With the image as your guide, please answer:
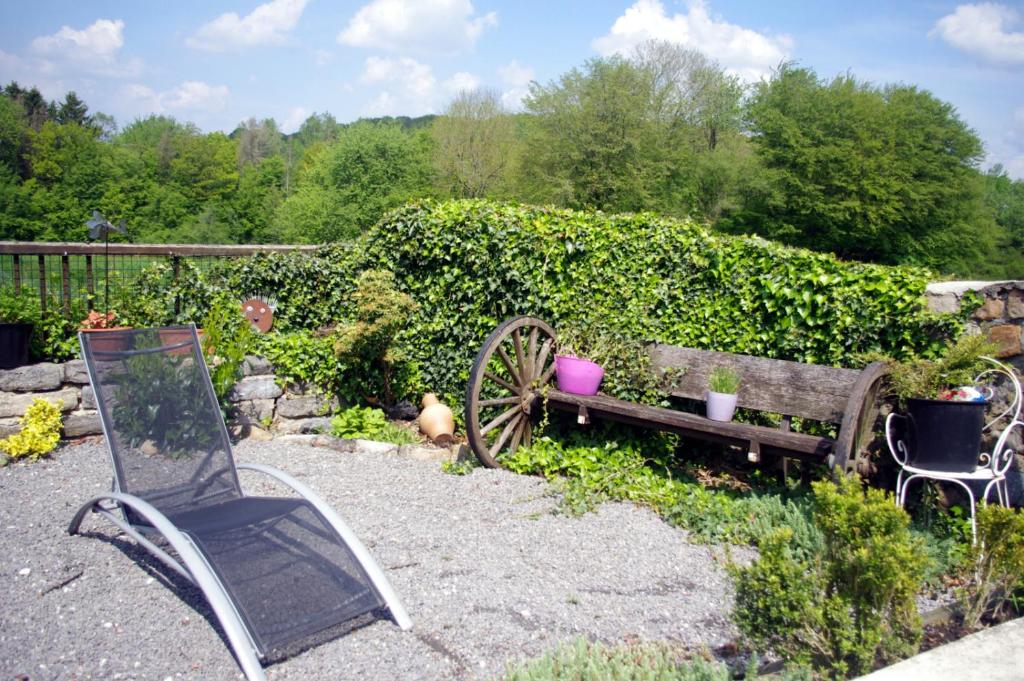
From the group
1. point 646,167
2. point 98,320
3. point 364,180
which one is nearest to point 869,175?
point 646,167

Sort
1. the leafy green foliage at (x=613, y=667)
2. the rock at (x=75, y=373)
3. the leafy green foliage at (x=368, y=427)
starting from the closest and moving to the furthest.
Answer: the leafy green foliage at (x=613, y=667), the rock at (x=75, y=373), the leafy green foliage at (x=368, y=427)

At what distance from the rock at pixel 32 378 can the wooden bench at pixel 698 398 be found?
9.64 ft

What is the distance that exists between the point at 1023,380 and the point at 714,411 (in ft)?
5.63

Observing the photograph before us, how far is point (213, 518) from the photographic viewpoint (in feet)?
10.1

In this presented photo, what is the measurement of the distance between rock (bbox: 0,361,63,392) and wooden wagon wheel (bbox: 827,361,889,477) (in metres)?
5.05

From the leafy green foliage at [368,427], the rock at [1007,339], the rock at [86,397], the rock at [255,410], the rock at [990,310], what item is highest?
the rock at [990,310]

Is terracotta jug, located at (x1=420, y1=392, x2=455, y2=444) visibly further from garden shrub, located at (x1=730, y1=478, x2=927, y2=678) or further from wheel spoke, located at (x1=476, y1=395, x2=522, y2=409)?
garden shrub, located at (x1=730, y1=478, x2=927, y2=678)

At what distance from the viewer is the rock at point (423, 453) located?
17.8 feet

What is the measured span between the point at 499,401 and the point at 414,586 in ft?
6.84

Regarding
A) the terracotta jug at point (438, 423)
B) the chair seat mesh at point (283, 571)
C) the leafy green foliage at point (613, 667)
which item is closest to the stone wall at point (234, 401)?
the terracotta jug at point (438, 423)

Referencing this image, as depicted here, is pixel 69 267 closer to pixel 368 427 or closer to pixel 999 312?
pixel 368 427

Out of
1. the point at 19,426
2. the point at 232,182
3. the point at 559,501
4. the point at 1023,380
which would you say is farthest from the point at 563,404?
the point at 232,182

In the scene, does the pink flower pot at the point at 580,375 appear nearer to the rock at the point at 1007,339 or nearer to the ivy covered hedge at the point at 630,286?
the ivy covered hedge at the point at 630,286

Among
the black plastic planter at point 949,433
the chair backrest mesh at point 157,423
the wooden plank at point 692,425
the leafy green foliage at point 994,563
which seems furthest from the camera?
the wooden plank at point 692,425
